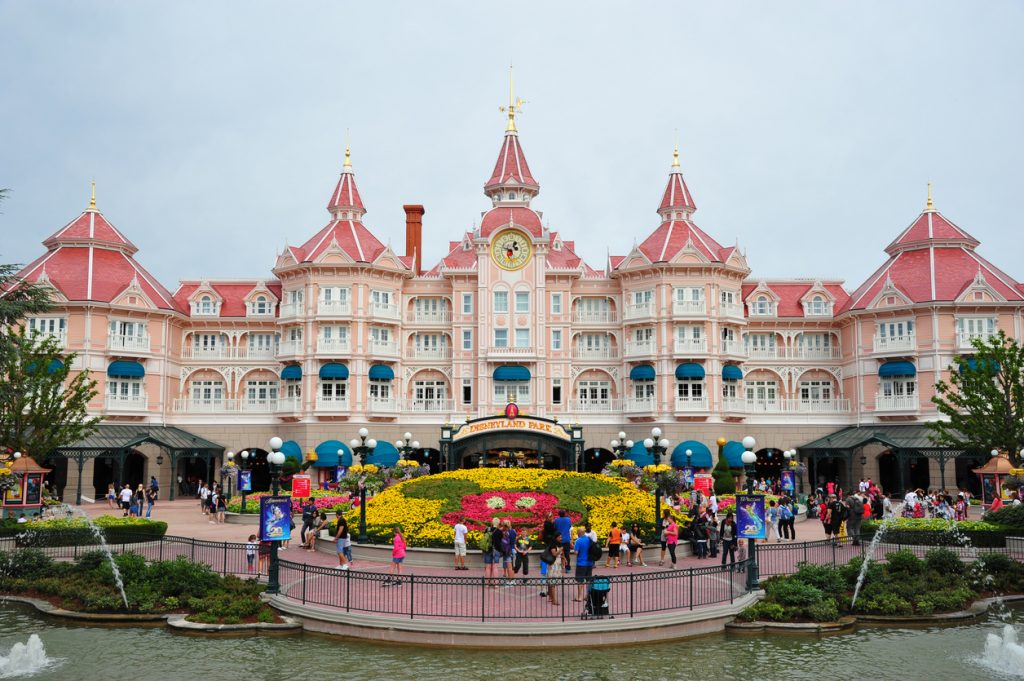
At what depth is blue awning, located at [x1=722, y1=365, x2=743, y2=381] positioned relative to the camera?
5600 cm

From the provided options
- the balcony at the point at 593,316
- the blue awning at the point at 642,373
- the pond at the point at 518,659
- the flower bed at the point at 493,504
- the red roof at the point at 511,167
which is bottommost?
the pond at the point at 518,659

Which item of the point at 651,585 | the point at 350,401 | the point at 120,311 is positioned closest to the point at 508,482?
the point at 651,585

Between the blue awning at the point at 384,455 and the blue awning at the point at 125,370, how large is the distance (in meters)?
15.5

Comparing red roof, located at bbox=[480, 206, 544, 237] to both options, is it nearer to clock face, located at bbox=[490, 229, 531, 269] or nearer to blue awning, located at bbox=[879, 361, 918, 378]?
clock face, located at bbox=[490, 229, 531, 269]

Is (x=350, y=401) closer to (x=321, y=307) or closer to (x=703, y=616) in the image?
(x=321, y=307)

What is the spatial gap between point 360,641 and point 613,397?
40581mm

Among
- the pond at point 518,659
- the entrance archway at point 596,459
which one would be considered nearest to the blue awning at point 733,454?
the entrance archway at point 596,459

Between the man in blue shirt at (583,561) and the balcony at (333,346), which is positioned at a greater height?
the balcony at (333,346)

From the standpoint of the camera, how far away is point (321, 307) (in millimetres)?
56094

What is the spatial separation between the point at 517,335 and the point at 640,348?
790 centimetres

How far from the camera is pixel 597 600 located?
62.4 ft

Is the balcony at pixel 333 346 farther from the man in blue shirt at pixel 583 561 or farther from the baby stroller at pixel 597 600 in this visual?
the baby stroller at pixel 597 600

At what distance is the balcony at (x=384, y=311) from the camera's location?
56.7 m

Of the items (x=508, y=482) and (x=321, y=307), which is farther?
(x=321, y=307)
